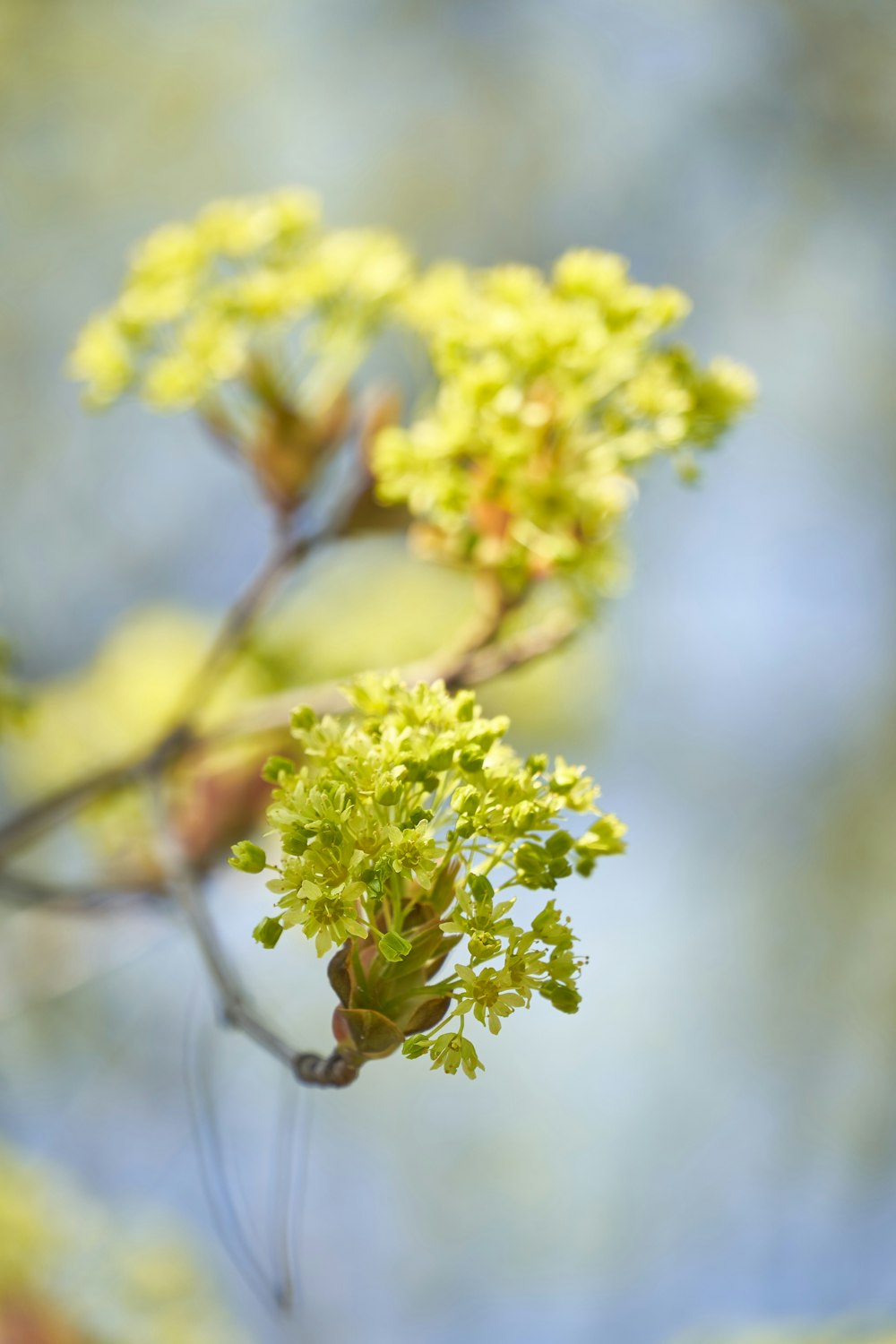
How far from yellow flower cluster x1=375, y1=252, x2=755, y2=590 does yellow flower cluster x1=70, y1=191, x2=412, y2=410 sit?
0.54 ft

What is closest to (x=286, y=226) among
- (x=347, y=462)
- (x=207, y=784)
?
(x=347, y=462)

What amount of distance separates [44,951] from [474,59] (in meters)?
3.08

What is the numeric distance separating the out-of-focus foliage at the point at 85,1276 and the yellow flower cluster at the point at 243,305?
1174 mm

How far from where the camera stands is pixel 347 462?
3.79 ft

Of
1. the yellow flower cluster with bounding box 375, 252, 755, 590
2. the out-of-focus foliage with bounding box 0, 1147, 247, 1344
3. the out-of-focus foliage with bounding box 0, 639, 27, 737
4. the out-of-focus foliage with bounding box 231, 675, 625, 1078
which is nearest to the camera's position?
the out-of-focus foliage with bounding box 231, 675, 625, 1078

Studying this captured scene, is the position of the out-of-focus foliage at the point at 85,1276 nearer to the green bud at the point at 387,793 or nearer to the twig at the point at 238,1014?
the twig at the point at 238,1014

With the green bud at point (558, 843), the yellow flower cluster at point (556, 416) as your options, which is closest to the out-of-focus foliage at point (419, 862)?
the green bud at point (558, 843)

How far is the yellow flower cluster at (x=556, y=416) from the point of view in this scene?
0.93m

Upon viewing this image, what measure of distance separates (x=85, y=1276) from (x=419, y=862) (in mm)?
1540

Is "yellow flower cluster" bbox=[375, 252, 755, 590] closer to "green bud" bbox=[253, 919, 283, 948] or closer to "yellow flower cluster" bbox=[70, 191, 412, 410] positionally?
"yellow flower cluster" bbox=[70, 191, 412, 410]

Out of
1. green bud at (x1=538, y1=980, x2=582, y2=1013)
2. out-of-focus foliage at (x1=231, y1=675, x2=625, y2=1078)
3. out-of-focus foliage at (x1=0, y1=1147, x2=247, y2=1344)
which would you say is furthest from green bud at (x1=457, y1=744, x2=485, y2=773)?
out-of-focus foliage at (x1=0, y1=1147, x2=247, y2=1344)

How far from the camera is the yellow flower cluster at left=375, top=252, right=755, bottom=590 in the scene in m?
0.93

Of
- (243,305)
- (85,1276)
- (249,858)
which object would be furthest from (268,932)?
(85,1276)

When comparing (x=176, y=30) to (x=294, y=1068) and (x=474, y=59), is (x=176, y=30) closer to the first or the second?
(x=474, y=59)
